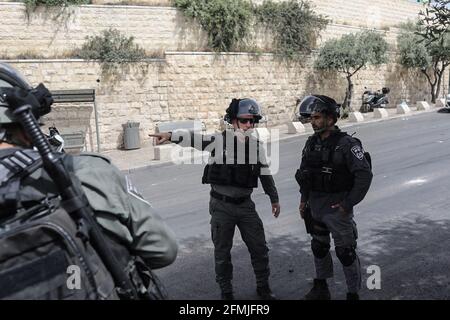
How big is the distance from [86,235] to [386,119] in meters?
20.6

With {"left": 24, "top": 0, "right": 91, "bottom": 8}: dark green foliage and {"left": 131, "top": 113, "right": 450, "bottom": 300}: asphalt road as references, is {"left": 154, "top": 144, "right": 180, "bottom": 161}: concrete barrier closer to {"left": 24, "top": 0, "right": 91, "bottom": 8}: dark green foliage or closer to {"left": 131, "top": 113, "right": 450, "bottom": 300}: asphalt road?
{"left": 131, "top": 113, "right": 450, "bottom": 300}: asphalt road

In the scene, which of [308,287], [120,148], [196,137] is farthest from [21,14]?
[308,287]

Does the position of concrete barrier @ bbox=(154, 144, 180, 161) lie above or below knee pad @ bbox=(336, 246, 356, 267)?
below

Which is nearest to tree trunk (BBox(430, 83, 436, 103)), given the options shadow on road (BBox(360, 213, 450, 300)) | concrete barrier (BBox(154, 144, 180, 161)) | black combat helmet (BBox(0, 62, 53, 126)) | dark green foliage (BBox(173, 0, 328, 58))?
dark green foliage (BBox(173, 0, 328, 58))

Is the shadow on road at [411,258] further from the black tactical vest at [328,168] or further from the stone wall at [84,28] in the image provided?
the stone wall at [84,28]

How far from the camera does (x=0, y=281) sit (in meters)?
1.45

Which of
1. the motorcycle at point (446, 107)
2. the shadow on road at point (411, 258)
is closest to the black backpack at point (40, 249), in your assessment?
the shadow on road at point (411, 258)

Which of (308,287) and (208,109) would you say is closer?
(308,287)

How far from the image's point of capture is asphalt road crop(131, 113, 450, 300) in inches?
178

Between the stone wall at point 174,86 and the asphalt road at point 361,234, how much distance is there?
15.1 ft

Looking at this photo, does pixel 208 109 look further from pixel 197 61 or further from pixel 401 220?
pixel 401 220

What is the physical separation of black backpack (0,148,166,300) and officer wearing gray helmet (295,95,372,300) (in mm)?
2729

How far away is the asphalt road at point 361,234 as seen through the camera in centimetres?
451

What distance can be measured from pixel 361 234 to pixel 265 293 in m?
2.25
